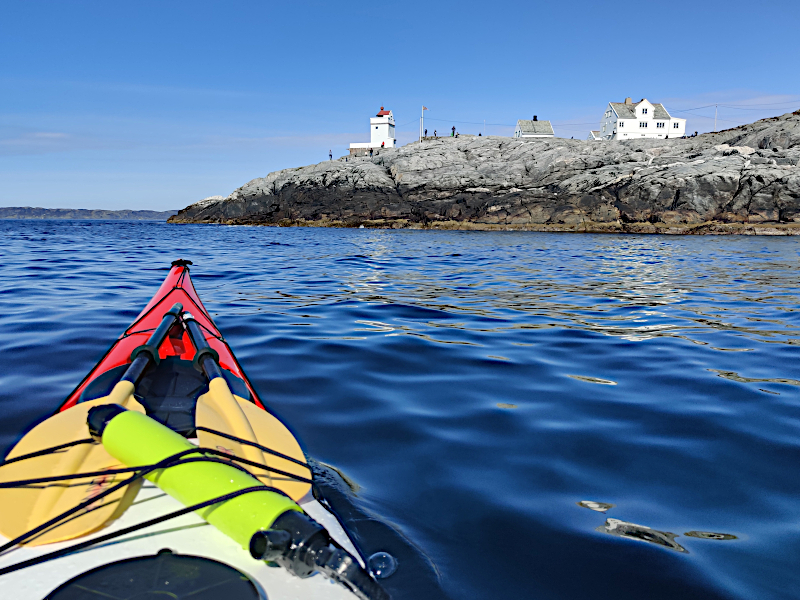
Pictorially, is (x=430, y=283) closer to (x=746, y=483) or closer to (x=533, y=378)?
(x=533, y=378)

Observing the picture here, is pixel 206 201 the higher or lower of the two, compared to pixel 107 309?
higher

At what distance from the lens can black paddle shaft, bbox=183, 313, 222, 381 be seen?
3078 millimetres

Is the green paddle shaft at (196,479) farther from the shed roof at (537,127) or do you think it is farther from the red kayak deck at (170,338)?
the shed roof at (537,127)

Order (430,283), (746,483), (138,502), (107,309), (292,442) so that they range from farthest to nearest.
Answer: (430,283) < (107,309) < (746,483) < (292,442) < (138,502)

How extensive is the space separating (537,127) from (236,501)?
75584mm

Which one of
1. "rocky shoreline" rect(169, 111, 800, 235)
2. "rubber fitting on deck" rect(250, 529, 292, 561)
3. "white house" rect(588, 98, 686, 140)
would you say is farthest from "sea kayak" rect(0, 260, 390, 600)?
"white house" rect(588, 98, 686, 140)

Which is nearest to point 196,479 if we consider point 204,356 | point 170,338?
point 204,356

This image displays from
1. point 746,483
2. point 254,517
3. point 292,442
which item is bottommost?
point 746,483

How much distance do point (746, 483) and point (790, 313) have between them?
627 cm

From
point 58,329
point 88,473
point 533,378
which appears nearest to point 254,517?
point 88,473

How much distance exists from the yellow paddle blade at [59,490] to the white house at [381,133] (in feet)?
247

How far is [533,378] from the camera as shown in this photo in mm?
4664

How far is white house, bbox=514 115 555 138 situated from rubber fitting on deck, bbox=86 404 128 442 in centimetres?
7388

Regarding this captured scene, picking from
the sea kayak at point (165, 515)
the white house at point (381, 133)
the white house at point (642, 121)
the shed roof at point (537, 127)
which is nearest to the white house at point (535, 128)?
the shed roof at point (537, 127)
